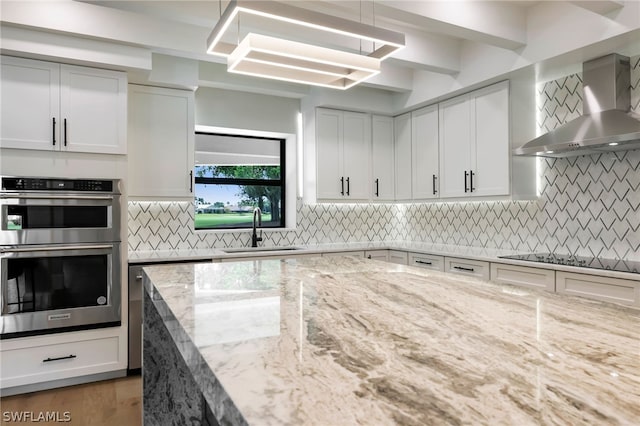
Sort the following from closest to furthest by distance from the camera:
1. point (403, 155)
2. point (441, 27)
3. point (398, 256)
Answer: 1. point (441, 27)
2. point (398, 256)
3. point (403, 155)

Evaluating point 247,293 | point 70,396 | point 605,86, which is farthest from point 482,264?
point 70,396

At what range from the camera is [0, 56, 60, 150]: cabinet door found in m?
2.96

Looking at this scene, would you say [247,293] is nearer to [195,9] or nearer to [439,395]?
[439,395]

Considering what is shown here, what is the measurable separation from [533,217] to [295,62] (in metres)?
2.82

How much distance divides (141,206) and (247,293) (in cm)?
275

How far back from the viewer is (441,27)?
117 inches

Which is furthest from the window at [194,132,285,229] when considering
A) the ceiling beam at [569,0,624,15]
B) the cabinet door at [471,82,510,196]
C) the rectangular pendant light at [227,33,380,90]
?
the ceiling beam at [569,0,624,15]

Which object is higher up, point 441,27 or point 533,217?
point 441,27

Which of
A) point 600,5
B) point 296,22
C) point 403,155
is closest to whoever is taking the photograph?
point 296,22

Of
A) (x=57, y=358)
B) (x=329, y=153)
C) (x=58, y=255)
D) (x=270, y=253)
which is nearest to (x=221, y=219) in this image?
(x=270, y=253)

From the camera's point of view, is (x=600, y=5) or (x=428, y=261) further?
(x=428, y=261)

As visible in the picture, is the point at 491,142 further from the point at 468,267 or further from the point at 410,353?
the point at 410,353

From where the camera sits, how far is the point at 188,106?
3902 millimetres

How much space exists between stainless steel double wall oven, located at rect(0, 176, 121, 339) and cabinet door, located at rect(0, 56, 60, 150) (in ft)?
0.92
